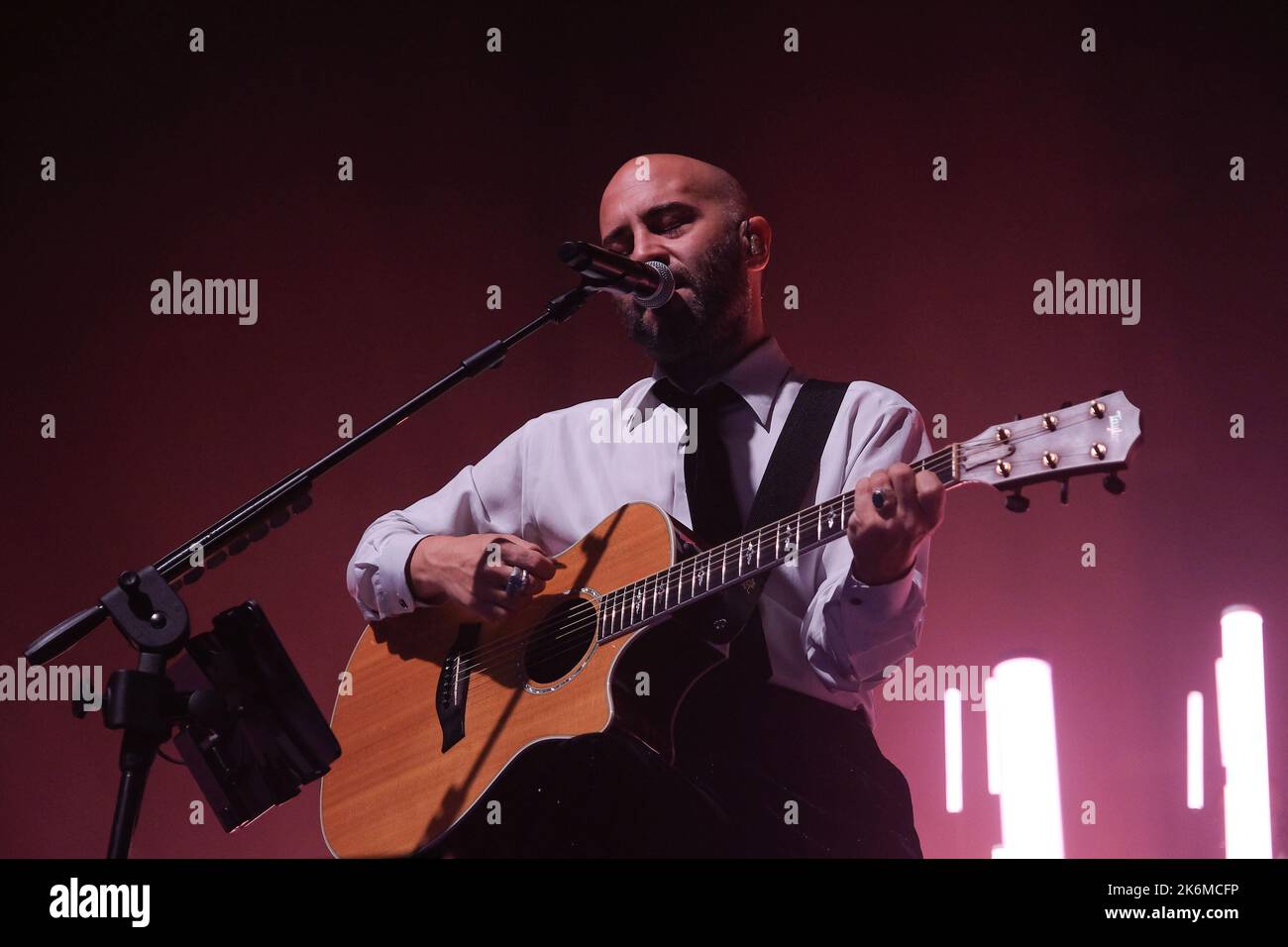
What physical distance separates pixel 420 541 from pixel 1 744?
1.26 m

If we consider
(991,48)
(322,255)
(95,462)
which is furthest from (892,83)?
(95,462)

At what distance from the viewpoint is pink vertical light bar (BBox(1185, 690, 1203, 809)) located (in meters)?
2.65

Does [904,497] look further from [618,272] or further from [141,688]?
[141,688]

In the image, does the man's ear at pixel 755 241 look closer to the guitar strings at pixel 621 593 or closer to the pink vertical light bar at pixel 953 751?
the guitar strings at pixel 621 593

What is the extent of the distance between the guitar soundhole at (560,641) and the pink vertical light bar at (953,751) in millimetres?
979

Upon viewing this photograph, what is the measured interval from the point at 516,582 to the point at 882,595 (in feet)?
2.07

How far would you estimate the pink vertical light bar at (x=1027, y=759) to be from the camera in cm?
258

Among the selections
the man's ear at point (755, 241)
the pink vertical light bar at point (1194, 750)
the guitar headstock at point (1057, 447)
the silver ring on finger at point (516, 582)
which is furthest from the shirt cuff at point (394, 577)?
the pink vertical light bar at point (1194, 750)

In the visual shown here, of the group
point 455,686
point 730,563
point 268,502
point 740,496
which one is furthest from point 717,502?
point 268,502

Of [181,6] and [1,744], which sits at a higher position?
[181,6]

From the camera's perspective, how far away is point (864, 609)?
196 centimetres

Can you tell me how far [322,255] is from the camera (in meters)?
3.10
